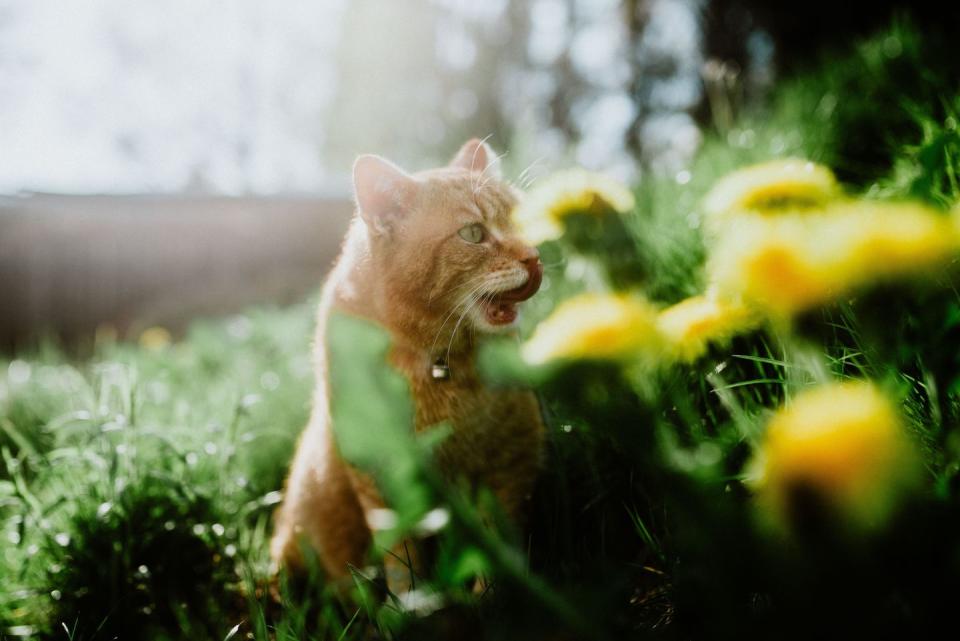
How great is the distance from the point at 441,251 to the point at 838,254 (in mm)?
1040

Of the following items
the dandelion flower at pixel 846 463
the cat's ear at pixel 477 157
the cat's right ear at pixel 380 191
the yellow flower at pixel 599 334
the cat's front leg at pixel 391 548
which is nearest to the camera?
the dandelion flower at pixel 846 463

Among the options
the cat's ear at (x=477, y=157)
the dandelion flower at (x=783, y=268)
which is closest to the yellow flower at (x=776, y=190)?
the dandelion flower at (x=783, y=268)

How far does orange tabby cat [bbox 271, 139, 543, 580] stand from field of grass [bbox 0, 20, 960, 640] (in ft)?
0.36

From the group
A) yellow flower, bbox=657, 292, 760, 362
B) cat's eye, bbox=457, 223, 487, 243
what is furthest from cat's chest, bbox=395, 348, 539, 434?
yellow flower, bbox=657, 292, 760, 362

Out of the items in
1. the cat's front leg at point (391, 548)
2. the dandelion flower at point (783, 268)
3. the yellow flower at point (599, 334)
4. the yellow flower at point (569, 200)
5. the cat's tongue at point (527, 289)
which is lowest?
the cat's front leg at point (391, 548)

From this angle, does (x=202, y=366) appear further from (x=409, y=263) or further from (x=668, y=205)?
(x=668, y=205)

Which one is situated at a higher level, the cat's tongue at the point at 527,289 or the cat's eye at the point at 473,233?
the cat's eye at the point at 473,233

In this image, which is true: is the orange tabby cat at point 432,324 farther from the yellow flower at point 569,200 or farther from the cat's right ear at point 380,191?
the yellow flower at point 569,200

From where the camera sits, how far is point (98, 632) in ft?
3.81

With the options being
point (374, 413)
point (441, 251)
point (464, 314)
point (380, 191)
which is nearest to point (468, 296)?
point (464, 314)

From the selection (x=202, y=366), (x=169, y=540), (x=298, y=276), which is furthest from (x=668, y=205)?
(x=298, y=276)

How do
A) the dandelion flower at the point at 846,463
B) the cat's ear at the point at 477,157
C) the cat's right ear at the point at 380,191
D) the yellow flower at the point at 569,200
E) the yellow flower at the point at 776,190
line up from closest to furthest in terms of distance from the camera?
the dandelion flower at the point at 846,463, the yellow flower at the point at 776,190, the yellow flower at the point at 569,200, the cat's right ear at the point at 380,191, the cat's ear at the point at 477,157

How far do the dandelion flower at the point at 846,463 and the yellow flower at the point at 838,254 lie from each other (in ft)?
0.35

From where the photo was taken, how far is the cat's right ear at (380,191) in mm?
1405
